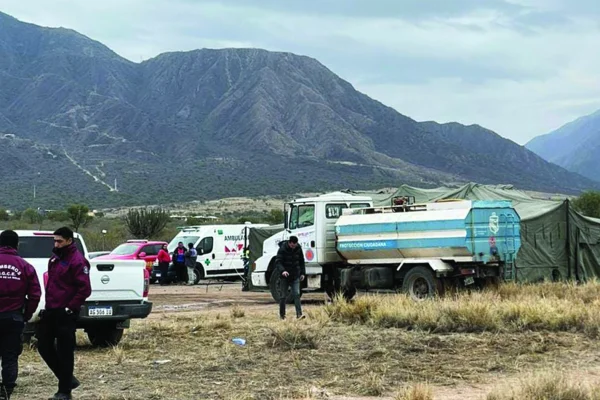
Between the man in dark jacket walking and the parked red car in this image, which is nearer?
the man in dark jacket walking

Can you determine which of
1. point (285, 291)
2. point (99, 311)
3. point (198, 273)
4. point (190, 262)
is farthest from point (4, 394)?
point (198, 273)

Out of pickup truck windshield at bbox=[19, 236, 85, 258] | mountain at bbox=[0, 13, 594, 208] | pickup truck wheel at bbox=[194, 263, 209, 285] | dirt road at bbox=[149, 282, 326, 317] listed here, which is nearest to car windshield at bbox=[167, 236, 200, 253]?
pickup truck wheel at bbox=[194, 263, 209, 285]

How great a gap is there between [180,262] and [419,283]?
14.4 metres

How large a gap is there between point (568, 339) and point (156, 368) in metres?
6.04

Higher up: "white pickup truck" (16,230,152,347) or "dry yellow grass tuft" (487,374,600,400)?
"white pickup truck" (16,230,152,347)

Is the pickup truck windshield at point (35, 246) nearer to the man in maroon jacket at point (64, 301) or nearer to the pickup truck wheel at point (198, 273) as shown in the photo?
the man in maroon jacket at point (64, 301)

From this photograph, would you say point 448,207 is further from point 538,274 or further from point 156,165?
point 156,165

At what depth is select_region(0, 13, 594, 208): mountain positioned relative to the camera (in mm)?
99938

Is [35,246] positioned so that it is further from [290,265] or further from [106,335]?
[290,265]

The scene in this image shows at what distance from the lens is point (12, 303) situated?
8.68 m

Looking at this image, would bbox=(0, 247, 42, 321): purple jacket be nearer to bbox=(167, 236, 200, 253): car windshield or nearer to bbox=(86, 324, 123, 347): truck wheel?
bbox=(86, 324, 123, 347): truck wheel

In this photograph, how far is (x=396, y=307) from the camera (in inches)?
590

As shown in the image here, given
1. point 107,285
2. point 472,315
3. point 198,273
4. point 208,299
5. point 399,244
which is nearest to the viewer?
point 107,285

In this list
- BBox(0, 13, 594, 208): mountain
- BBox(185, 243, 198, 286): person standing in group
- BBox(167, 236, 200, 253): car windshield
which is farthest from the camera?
BBox(0, 13, 594, 208): mountain
